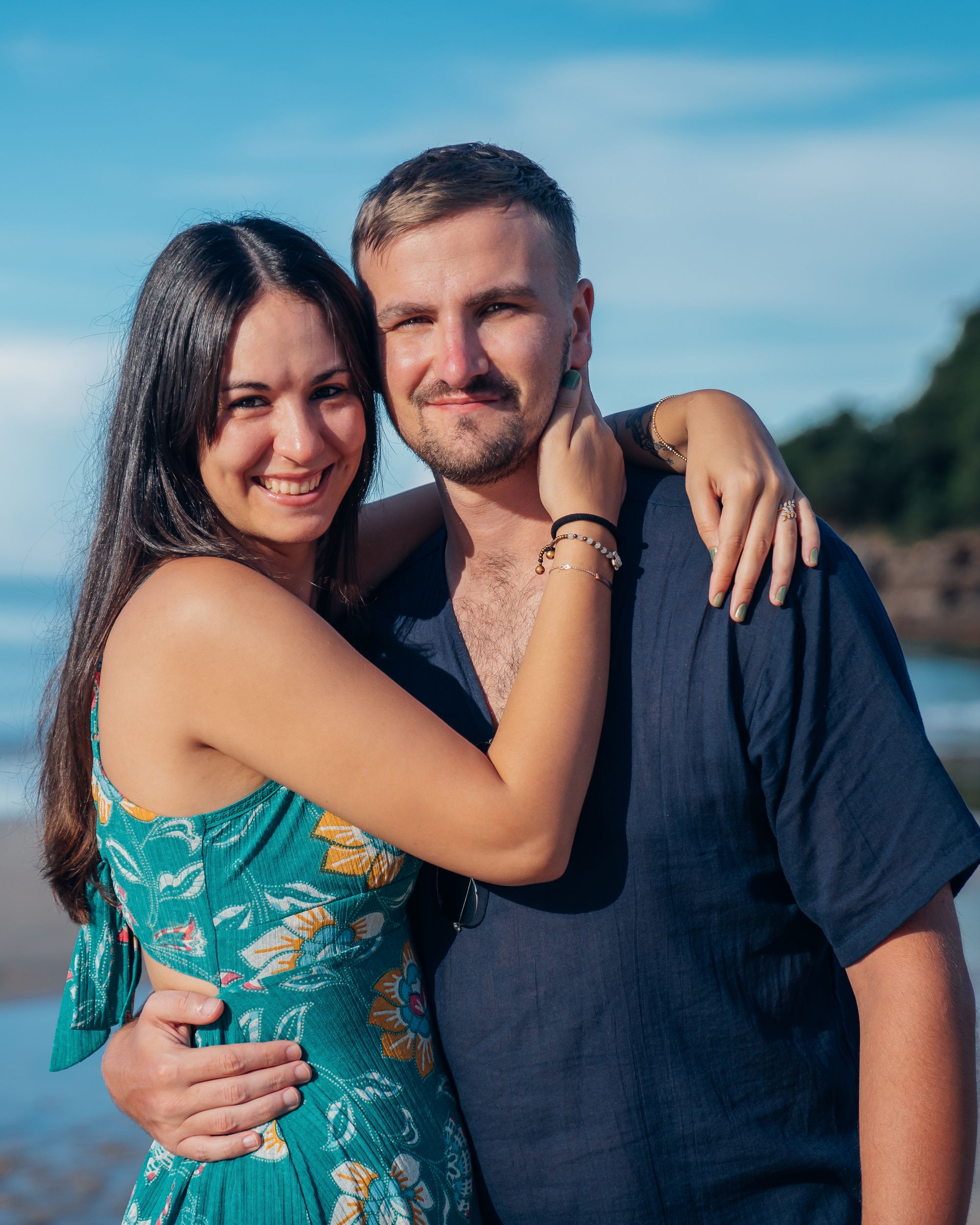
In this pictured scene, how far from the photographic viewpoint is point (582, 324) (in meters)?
2.69

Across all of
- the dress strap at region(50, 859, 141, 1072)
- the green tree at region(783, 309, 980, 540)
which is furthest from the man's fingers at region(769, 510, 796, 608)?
the green tree at region(783, 309, 980, 540)

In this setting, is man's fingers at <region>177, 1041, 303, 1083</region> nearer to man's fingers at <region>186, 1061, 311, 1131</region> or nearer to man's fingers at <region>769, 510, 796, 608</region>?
man's fingers at <region>186, 1061, 311, 1131</region>

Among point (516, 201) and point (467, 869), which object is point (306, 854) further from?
point (516, 201)

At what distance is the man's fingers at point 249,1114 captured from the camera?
81.4 inches

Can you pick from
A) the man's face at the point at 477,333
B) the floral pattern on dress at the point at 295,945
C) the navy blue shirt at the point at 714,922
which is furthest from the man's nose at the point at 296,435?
the floral pattern on dress at the point at 295,945

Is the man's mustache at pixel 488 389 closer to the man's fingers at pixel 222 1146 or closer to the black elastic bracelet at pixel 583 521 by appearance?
the black elastic bracelet at pixel 583 521

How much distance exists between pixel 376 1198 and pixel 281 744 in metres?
0.81

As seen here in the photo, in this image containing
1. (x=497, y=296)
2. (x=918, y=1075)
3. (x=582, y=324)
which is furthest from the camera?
(x=582, y=324)

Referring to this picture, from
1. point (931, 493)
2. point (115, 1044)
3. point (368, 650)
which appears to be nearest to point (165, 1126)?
point (115, 1044)

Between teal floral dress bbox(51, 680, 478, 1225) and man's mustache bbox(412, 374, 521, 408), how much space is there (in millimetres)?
901

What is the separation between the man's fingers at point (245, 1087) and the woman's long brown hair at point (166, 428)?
2.11 ft

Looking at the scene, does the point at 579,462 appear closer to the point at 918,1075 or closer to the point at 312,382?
the point at 312,382

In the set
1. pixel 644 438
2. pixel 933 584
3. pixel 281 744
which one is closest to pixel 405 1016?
pixel 281 744

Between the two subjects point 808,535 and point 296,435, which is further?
point 296,435
